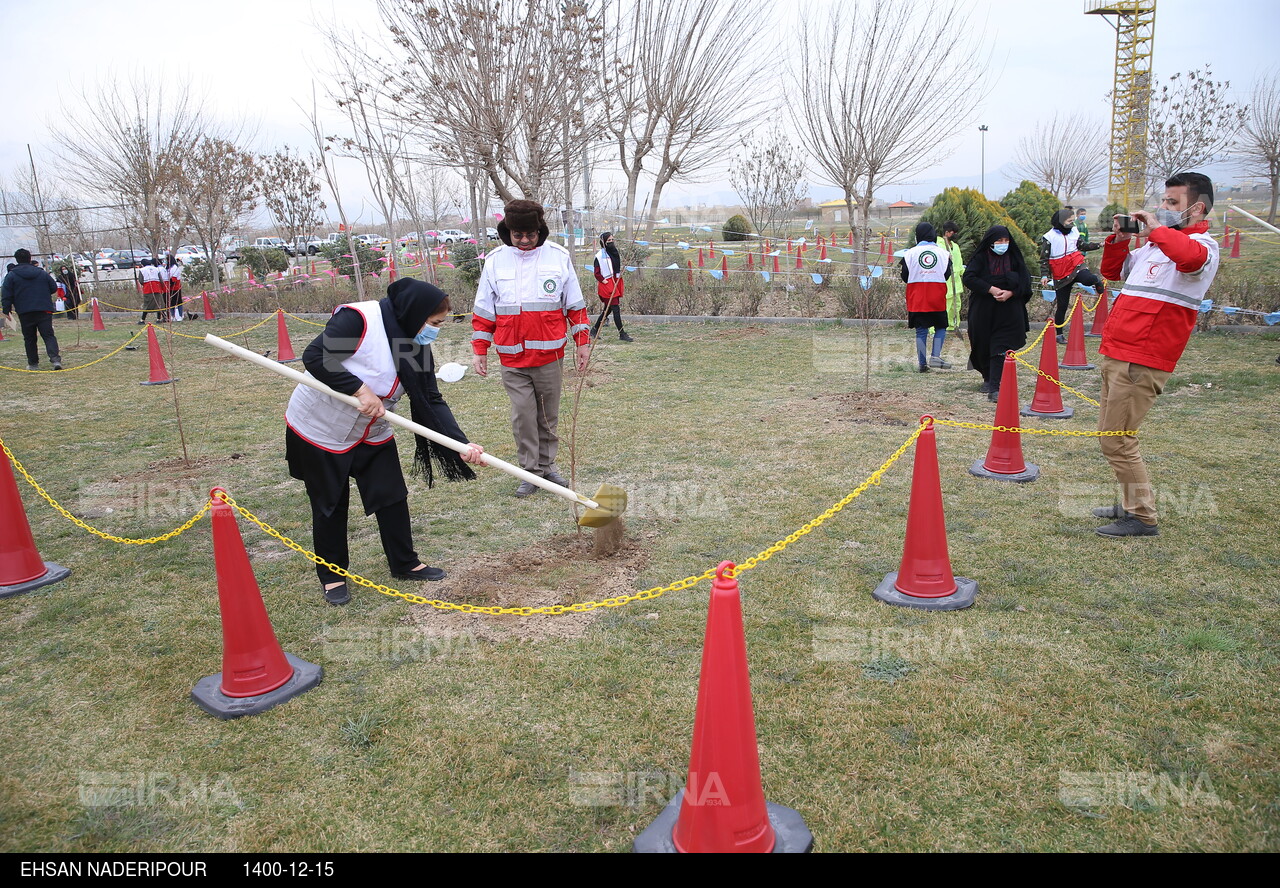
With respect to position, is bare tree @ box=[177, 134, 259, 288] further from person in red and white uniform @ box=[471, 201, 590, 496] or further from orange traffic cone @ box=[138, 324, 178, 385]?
person in red and white uniform @ box=[471, 201, 590, 496]

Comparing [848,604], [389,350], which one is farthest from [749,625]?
Answer: [389,350]

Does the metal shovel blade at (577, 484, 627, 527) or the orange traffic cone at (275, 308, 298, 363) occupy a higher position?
the orange traffic cone at (275, 308, 298, 363)

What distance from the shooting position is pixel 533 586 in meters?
4.41

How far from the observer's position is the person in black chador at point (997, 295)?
25.6ft

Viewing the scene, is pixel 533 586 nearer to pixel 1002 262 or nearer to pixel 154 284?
pixel 1002 262

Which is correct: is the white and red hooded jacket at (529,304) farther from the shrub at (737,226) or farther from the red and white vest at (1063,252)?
the shrub at (737,226)

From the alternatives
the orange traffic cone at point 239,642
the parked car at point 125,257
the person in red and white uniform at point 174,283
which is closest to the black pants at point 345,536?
the orange traffic cone at point 239,642

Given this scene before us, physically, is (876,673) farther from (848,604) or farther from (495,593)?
(495,593)

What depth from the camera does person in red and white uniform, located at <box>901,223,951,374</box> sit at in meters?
9.22

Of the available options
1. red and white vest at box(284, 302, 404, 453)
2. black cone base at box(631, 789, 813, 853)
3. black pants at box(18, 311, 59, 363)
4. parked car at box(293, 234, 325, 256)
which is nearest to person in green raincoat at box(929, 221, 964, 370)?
red and white vest at box(284, 302, 404, 453)

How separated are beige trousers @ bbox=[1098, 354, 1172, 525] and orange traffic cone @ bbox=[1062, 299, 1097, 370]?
525 centimetres

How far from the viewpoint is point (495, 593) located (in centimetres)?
432
